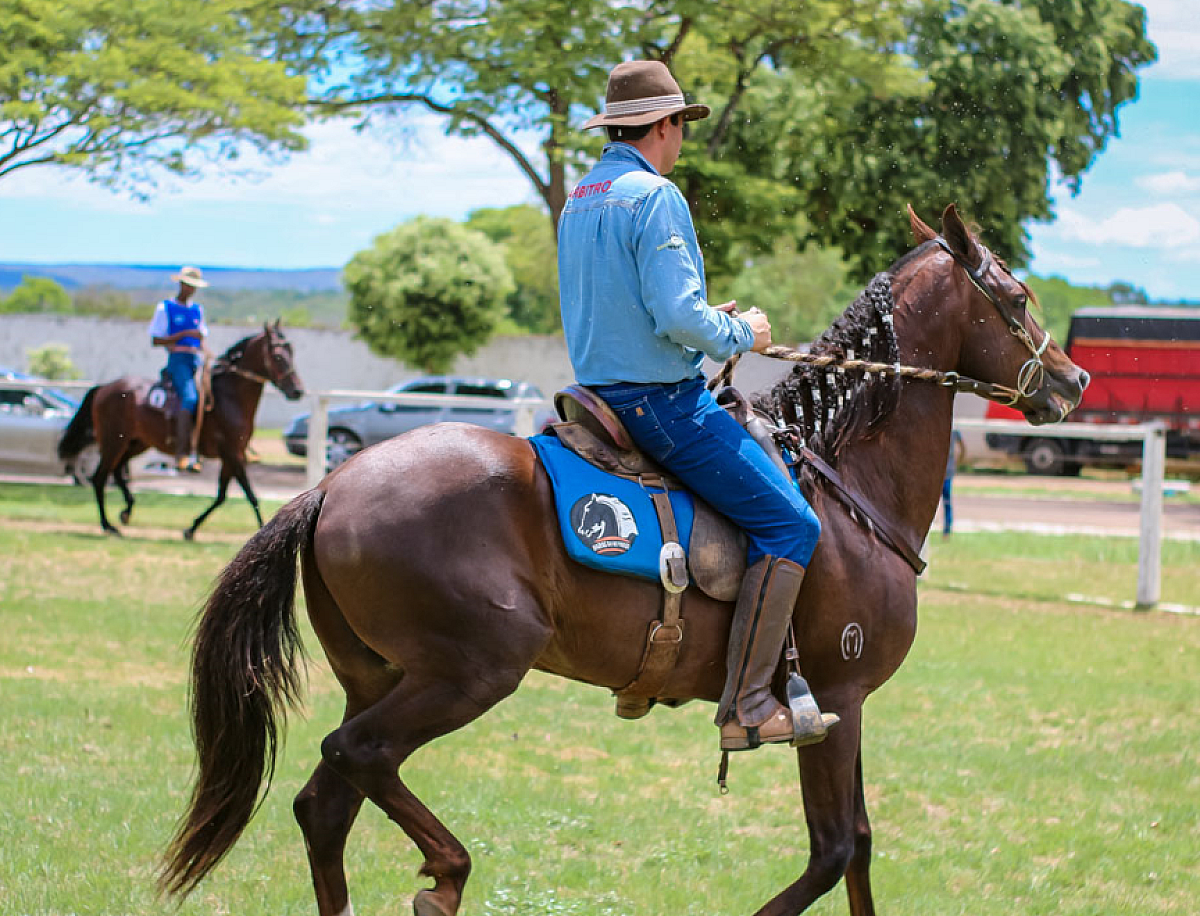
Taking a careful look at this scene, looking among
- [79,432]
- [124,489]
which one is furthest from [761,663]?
[79,432]

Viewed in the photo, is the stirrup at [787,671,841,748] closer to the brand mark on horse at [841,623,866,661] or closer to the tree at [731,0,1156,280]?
the brand mark on horse at [841,623,866,661]

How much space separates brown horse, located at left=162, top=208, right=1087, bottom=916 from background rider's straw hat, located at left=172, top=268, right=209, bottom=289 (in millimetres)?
10785

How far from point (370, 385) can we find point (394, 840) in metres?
32.8

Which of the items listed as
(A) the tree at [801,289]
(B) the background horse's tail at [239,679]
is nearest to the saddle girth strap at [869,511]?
(B) the background horse's tail at [239,679]

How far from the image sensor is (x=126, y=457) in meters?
15.1

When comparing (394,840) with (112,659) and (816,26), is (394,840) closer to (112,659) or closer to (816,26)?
(112,659)

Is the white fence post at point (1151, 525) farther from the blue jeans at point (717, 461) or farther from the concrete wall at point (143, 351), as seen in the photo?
the concrete wall at point (143, 351)

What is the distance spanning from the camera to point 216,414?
1428 centimetres

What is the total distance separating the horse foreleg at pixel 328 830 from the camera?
12.4 ft

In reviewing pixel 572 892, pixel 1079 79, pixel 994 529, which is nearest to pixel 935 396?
pixel 572 892

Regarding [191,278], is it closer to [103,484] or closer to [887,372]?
[103,484]

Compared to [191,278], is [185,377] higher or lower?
lower

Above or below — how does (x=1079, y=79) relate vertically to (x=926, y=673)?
above

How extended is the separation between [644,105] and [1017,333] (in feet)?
5.43
